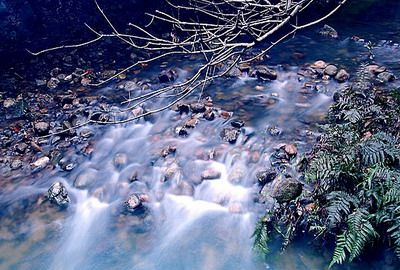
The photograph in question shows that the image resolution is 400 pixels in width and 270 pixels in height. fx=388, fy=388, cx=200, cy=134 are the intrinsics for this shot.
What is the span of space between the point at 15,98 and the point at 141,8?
406cm

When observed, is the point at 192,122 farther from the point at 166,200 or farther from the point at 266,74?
the point at 266,74

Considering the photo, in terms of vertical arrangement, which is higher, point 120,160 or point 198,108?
point 198,108

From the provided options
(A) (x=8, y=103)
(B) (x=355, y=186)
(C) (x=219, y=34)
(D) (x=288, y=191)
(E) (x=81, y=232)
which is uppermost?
(C) (x=219, y=34)

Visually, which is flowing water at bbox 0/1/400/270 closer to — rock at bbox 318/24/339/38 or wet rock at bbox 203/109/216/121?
wet rock at bbox 203/109/216/121

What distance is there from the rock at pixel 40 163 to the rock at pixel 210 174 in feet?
7.31

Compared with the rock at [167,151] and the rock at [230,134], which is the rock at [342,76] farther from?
the rock at [167,151]

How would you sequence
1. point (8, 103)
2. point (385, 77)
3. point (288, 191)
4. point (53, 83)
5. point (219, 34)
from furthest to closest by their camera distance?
point (53, 83) < point (8, 103) < point (385, 77) < point (288, 191) < point (219, 34)

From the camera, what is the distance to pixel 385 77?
6.12 metres

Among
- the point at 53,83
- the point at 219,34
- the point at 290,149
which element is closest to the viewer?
the point at 219,34

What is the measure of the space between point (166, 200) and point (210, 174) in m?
0.63

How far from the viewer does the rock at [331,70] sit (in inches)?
257

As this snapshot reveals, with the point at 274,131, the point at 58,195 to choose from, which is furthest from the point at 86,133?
the point at 274,131

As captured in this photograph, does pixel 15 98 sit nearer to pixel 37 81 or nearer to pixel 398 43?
pixel 37 81

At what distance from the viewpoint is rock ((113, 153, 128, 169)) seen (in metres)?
5.34
